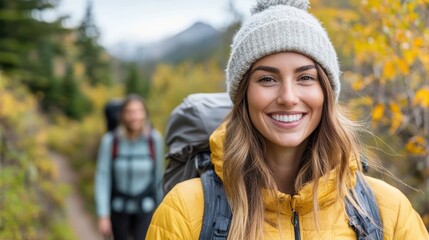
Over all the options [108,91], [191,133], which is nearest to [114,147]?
[191,133]

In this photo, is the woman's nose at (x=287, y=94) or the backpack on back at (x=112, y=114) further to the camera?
the backpack on back at (x=112, y=114)

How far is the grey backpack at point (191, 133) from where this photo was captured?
2.45 meters

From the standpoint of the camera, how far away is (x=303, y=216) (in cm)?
192

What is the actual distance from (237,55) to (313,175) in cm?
53

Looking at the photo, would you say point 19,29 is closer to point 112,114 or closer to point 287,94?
point 112,114

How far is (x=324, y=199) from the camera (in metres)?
1.94

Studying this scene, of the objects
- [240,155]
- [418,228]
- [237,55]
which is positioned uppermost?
[237,55]

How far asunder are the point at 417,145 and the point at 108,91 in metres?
38.6

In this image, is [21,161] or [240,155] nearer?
[240,155]

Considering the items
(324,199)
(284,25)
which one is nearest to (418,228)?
(324,199)

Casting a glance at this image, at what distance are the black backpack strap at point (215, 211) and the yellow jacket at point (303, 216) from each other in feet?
0.08

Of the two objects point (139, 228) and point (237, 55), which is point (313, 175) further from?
point (139, 228)

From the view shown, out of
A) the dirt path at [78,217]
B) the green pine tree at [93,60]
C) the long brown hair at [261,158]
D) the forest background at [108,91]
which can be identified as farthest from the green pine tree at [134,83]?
the long brown hair at [261,158]

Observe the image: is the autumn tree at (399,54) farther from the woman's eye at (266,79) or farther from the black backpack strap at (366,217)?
the woman's eye at (266,79)
